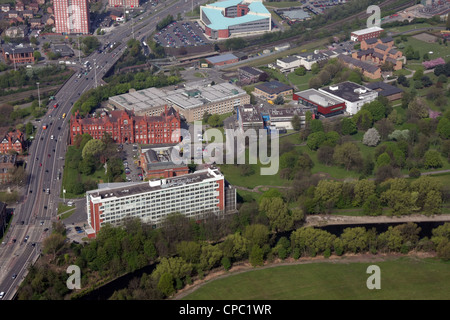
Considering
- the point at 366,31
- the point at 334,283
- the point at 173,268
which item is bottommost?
the point at 334,283

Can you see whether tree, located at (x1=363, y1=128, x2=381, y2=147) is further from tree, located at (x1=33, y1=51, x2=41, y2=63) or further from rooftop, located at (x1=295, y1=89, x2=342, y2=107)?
tree, located at (x1=33, y1=51, x2=41, y2=63)

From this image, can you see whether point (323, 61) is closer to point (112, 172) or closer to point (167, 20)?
point (167, 20)

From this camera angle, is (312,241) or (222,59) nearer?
(312,241)

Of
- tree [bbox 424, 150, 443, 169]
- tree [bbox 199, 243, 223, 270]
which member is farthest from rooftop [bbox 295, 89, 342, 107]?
tree [bbox 199, 243, 223, 270]

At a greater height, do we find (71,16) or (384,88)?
(71,16)

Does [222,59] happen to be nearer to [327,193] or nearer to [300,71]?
[300,71]

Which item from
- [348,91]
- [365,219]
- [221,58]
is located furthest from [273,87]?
[365,219]

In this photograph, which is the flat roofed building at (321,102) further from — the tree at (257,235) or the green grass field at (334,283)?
the green grass field at (334,283)
